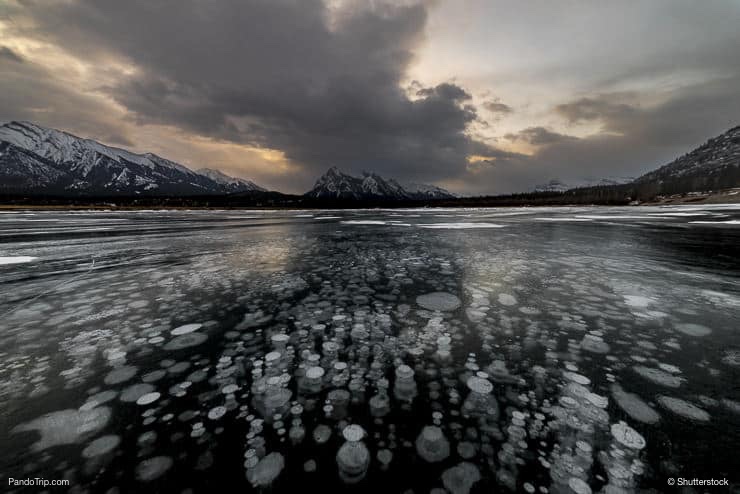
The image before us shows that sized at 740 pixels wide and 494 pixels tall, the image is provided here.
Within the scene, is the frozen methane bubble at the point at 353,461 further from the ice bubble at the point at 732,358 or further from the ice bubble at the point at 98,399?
the ice bubble at the point at 732,358

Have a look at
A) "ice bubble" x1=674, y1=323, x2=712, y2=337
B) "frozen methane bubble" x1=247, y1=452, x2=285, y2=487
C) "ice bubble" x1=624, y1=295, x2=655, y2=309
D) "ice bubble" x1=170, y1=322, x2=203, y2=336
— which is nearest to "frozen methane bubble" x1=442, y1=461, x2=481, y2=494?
"frozen methane bubble" x1=247, y1=452, x2=285, y2=487

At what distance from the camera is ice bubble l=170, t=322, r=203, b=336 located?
348cm

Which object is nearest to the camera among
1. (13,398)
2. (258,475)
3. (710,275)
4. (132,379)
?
(258,475)

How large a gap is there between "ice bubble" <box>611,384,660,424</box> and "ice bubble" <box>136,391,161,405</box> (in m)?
3.59

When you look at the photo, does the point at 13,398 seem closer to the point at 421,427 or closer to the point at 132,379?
→ the point at 132,379

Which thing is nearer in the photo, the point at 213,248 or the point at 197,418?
the point at 197,418

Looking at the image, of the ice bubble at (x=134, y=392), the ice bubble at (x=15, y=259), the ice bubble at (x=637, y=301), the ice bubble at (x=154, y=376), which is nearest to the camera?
the ice bubble at (x=134, y=392)

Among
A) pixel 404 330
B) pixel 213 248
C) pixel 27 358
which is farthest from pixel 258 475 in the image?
pixel 213 248

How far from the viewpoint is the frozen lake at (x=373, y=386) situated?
1677 millimetres

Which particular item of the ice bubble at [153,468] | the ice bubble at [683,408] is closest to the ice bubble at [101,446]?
the ice bubble at [153,468]

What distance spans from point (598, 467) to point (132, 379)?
11.6 feet

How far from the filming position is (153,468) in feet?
5.50

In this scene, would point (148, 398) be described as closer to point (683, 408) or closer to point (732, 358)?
point (683, 408)

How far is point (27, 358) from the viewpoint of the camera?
293cm
